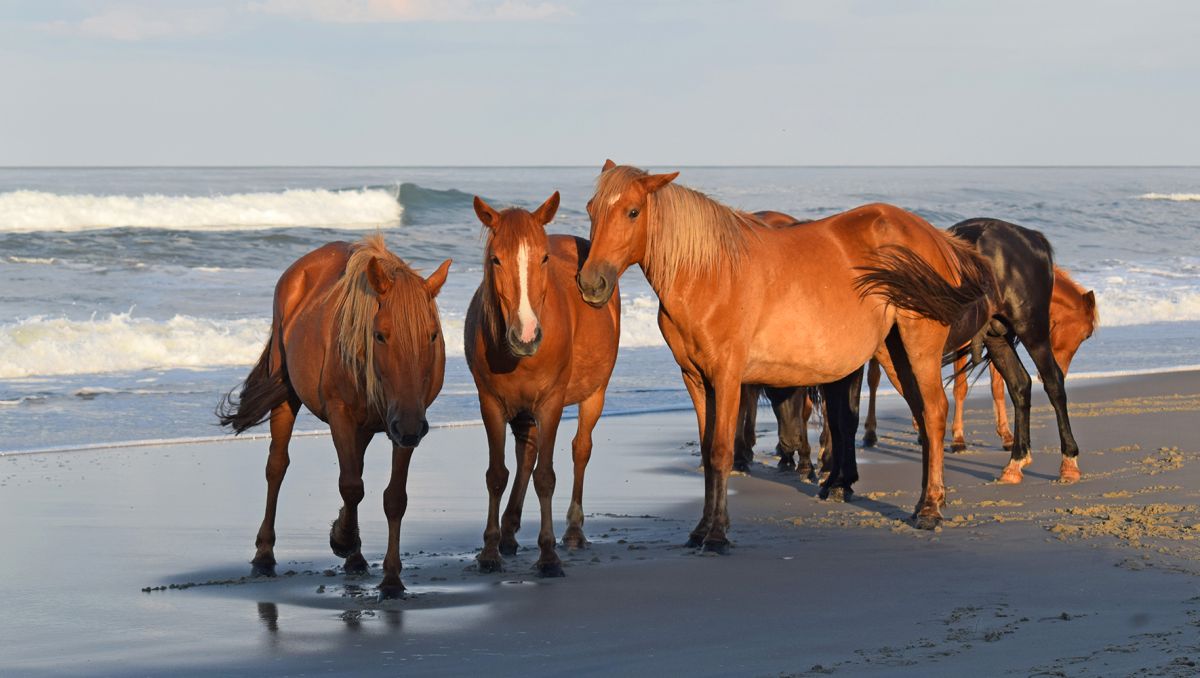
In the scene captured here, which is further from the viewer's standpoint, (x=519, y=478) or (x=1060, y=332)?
(x=1060, y=332)

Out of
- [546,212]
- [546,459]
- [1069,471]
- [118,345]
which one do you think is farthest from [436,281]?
[118,345]

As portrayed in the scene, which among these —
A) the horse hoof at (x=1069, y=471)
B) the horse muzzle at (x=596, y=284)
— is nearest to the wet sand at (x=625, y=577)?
the horse hoof at (x=1069, y=471)

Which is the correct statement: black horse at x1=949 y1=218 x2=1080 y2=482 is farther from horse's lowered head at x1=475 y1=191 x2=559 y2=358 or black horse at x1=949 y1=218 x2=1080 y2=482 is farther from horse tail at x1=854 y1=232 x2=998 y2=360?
horse's lowered head at x1=475 y1=191 x2=559 y2=358

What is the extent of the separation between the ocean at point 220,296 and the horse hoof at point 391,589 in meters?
5.24

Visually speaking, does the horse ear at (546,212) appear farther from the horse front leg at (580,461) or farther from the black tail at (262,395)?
the black tail at (262,395)

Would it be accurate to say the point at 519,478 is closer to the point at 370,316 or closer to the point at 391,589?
the point at 391,589

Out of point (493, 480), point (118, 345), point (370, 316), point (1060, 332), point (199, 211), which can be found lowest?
point (118, 345)

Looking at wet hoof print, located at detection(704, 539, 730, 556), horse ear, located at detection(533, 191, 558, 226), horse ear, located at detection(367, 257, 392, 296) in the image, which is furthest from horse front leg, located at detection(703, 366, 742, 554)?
horse ear, located at detection(367, 257, 392, 296)

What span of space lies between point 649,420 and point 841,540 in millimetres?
4995

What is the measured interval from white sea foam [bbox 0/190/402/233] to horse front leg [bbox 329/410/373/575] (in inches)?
1117

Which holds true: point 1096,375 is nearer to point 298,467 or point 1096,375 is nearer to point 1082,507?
point 1082,507

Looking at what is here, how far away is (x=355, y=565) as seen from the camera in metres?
6.16

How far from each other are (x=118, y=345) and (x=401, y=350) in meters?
10.3

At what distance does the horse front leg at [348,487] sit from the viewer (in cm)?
602
